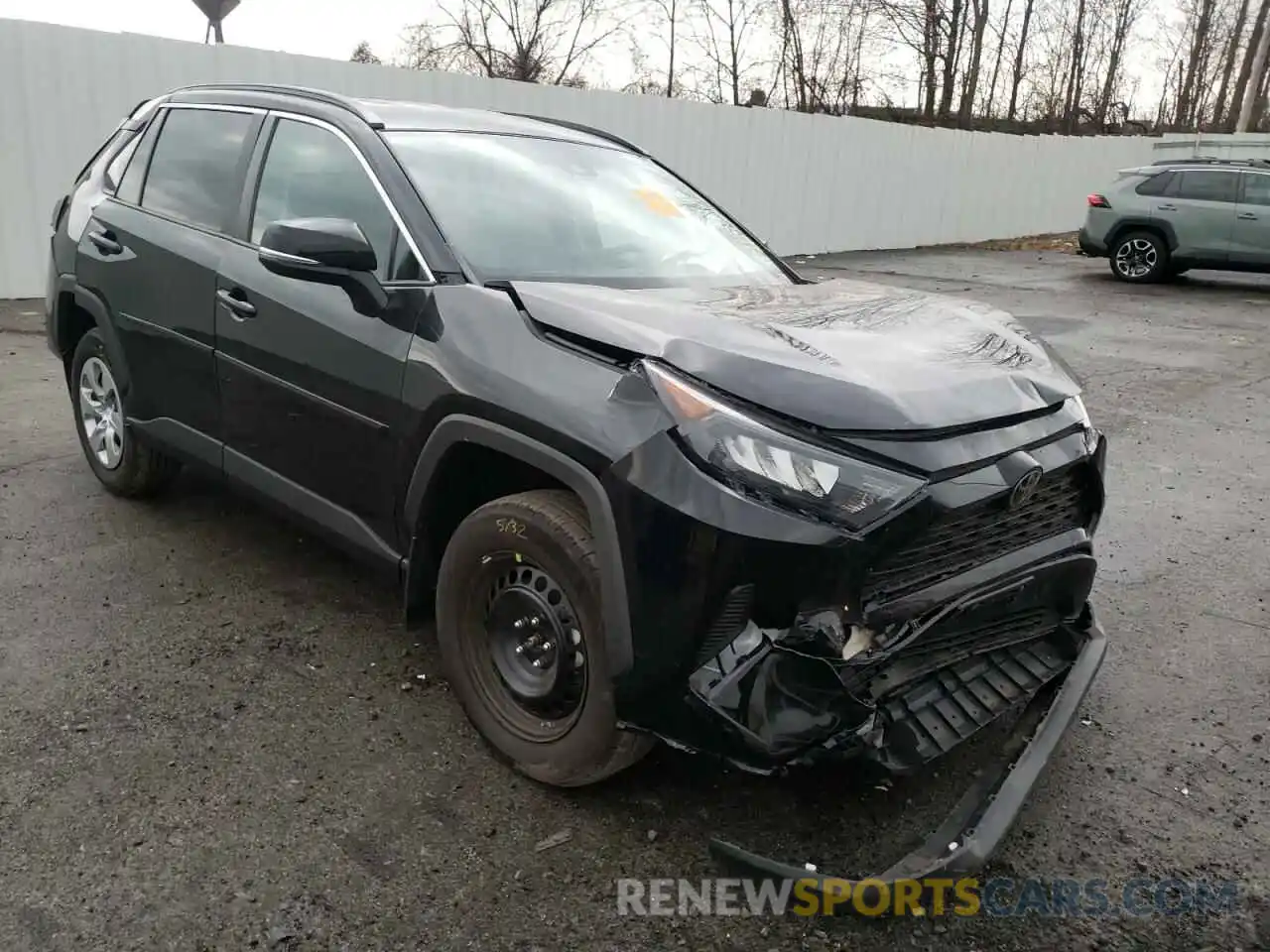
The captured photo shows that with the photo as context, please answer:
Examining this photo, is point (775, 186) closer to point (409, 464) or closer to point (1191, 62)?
point (409, 464)

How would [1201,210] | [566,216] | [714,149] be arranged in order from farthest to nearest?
[714,149], [1201,210], [566,216]

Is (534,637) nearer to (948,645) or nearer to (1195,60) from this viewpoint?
(948,645)

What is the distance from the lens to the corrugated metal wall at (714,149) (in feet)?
31.3

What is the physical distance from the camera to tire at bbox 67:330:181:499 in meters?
4.49

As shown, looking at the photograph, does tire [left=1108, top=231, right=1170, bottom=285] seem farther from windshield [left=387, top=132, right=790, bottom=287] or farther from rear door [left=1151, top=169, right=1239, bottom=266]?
windshield [left=387, top=132, right=790, bottom=287]

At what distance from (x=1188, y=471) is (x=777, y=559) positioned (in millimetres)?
4749

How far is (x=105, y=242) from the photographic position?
170 inches

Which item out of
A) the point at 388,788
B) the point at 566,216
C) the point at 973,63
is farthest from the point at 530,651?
the point at 973,63

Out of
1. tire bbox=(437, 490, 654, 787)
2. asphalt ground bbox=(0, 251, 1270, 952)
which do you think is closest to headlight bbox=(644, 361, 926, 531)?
tire bbox=(437, 490, 654, 787)

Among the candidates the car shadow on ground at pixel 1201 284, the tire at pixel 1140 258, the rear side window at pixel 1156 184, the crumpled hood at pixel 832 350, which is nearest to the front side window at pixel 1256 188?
the rear side window at pixel 1156 184

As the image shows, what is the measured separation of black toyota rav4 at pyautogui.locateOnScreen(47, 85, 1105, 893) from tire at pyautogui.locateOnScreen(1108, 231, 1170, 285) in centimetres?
1335

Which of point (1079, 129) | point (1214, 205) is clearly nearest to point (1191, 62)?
point (1079, 129)

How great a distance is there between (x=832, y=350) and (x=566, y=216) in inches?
50.0

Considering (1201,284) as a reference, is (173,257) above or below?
above
